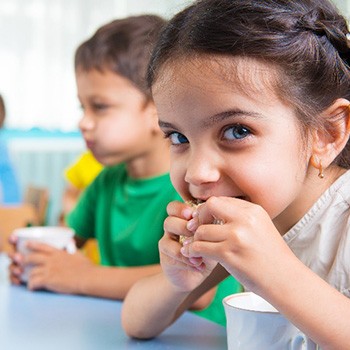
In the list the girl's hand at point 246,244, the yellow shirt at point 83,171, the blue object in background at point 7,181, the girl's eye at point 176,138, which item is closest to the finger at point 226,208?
the girl's hand at point 246,244

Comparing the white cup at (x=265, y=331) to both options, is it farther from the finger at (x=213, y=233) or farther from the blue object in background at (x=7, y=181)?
the blue object in background at (x=7, y=181)

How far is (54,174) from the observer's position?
4.43 m

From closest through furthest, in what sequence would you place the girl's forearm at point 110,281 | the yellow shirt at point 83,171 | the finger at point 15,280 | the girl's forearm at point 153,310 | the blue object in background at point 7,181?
1. the girl's forearm at point 153,310
2. the girl's forearm at point 110,281
3. the finger at point 15,280
4. the yellow shirt at point 83,171
5. the blue object in background at point 7,181

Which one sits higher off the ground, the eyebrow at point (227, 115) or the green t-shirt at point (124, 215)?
the eyebrow at point (227, 115)

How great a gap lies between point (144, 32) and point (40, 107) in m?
2.98

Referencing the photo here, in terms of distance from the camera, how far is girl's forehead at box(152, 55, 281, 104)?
2.38 ft

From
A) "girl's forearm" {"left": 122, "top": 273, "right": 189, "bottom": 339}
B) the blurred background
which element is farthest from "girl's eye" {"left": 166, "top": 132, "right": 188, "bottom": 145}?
the blurred background

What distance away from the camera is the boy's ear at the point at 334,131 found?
31.7 inches

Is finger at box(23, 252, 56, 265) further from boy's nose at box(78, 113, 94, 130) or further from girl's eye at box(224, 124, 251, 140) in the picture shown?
girl's eye at box(224, 124, 251, 140)

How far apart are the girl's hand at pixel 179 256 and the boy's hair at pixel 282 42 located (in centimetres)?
17

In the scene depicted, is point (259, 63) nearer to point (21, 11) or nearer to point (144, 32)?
point (144, 32)

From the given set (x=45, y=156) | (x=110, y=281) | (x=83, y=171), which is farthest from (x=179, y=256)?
(x=45, y=156)

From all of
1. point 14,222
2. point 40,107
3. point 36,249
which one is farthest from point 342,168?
point 40,107

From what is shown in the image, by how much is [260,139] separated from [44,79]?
148 inches
